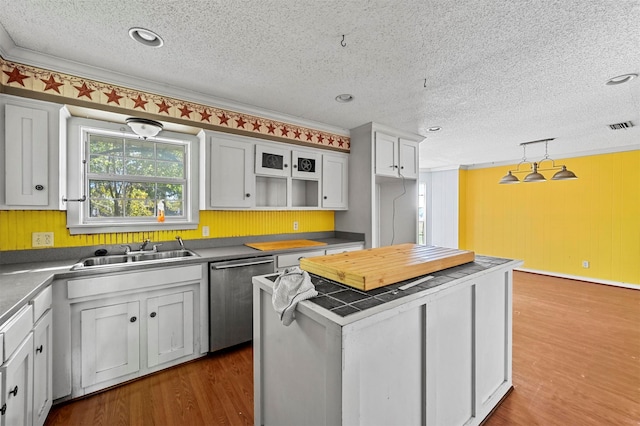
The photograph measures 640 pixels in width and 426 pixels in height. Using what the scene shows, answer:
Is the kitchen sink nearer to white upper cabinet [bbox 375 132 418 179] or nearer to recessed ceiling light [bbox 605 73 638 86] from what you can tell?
white upper cabinet [bbox 375 132 418 179]

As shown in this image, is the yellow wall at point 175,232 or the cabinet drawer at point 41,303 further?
the yellow wall at point 175,232

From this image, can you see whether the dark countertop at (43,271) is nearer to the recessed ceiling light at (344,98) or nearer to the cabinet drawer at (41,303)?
the cabinet drawer at (41,303)

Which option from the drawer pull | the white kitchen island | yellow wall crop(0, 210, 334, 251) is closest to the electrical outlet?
yellow wall crop(0, 210, 334, 251)

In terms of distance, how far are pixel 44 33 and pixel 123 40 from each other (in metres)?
0.46

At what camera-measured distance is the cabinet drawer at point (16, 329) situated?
1113 mm

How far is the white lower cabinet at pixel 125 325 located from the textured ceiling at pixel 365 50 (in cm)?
161

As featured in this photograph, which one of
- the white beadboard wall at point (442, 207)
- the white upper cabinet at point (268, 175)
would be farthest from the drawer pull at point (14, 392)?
the white beadboard wall at point (442, 207)

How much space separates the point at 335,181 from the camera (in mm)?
3631

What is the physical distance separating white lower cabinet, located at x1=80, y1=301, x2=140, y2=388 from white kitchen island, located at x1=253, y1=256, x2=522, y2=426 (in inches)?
48.0

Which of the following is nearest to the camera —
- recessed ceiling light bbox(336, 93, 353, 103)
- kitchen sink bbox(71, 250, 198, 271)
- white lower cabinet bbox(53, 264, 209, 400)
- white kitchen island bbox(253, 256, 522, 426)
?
white kitchen island bbox(253, 256, 522, 426)

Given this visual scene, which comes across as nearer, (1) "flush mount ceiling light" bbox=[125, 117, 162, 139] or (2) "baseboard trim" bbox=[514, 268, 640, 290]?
(1) "flush mount ceiling light" bbox=[125, 117, 162, 139]

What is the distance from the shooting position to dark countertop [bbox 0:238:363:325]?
1289mm

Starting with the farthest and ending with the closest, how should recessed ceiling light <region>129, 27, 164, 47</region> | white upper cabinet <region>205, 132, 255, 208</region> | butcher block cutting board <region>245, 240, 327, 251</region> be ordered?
butcher block cutting board <region>245, 240, 327, 251</region>, white upper cabinet <region>205, 132, 255, 208</region>, recessed ceiling light <region>129, 27, 164, 47</region>

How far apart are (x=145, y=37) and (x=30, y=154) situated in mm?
1198
